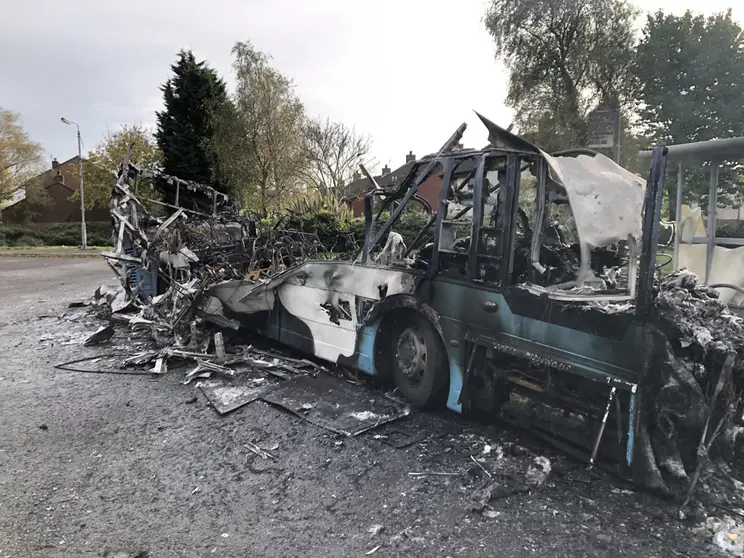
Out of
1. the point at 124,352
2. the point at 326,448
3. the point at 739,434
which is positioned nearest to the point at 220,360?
the point at 124,352

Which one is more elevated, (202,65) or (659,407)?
(202,65)

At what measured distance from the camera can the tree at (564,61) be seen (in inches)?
821

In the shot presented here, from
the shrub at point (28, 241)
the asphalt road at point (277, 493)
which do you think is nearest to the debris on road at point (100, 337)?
the asphalt road at point (277, 493)

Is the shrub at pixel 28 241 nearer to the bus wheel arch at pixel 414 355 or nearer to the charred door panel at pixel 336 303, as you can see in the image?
the charred door panel at pixel 336 303

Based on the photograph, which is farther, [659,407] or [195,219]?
[195,219]

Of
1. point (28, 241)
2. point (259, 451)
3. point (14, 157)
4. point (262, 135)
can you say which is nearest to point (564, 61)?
point (262, 135)

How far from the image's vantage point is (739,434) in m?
3.00

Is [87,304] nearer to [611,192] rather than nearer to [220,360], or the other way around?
[220,360]

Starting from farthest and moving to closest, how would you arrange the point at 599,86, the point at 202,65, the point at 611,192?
the point at 202,65
the point at 599,86
the point at 611,192

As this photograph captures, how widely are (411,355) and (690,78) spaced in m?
21.2

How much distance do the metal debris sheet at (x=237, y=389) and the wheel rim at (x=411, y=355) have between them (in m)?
1.47

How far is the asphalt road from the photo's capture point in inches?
107

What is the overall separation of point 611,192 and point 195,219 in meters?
8.23

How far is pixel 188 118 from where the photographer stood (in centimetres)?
3091
